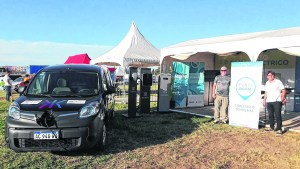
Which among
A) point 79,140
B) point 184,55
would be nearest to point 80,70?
point 79,140

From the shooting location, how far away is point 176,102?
1356 cm

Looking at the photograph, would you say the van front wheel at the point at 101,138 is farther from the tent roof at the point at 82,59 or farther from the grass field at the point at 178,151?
the tent roof at the point at 82,59

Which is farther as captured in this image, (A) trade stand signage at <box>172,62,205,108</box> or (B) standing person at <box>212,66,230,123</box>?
(A) trade stand signage at <box>172,62,205,108</box>

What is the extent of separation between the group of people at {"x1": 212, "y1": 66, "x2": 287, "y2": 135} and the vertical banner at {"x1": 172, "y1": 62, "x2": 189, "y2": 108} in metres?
3.38

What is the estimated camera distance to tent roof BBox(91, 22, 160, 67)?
17.8 metres

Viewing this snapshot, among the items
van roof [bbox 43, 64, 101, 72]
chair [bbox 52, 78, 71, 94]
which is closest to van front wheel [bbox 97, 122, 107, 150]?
chair [bbox 52, 78, 71, 94]

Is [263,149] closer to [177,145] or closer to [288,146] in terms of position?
[288,146]

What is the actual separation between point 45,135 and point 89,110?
3.01 ft

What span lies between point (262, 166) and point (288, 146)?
193 cm

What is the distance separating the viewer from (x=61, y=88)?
6.70m

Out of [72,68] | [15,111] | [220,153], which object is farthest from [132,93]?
[15,111]

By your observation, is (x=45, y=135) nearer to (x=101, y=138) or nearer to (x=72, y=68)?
(x=101, y=138)

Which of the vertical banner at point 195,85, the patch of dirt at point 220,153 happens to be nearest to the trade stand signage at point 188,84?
the vertical banner at point 195,85

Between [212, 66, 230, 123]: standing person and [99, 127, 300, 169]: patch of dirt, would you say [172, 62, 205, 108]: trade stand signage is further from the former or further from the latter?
[99, 127, 300, 169]: patch of dirt
